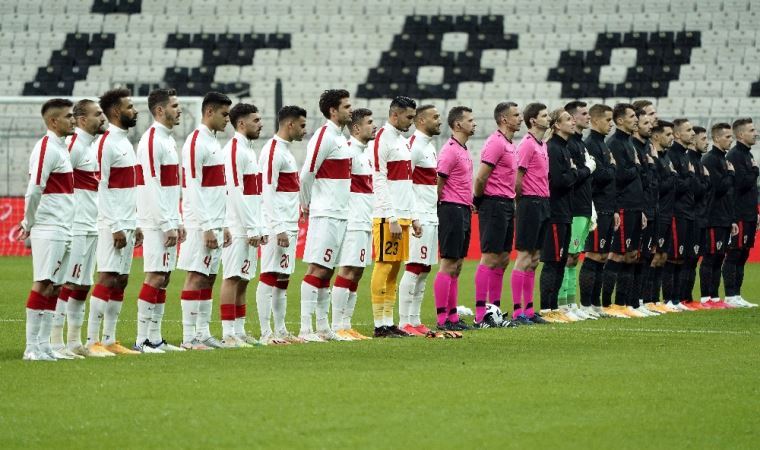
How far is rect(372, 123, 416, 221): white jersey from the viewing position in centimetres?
1319

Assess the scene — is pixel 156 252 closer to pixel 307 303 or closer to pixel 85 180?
pixel 85 180

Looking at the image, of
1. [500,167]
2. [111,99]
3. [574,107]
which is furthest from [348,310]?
[574,107]

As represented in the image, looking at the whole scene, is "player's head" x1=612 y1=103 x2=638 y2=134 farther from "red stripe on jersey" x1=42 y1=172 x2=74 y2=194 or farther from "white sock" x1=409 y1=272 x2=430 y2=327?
"red stripe on jersey" x1=42 y1=172 x2=74 y2=194

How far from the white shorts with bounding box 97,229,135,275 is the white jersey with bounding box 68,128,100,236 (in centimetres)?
12

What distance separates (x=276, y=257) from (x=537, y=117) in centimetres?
391

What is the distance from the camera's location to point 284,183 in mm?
12617

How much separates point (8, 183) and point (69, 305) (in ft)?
66.8

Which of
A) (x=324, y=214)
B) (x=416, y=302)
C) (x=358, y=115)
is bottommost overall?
(x=416, y=302)

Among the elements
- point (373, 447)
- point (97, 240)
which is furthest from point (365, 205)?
point (373, 447)

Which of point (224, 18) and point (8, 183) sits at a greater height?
point (224, 18)

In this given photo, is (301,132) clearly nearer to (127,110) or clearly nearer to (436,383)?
(127,110)

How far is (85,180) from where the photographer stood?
1145 cm

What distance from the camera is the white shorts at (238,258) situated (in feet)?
40.4

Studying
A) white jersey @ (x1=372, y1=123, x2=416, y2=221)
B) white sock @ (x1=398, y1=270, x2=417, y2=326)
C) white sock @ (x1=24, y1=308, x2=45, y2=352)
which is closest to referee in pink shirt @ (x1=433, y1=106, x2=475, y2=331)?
white sock @ (x1=398, y1=270, x2=417, y2=326)
